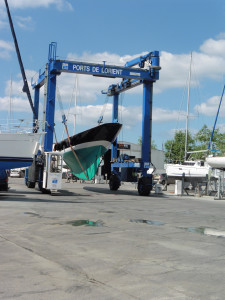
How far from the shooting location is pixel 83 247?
7.21m

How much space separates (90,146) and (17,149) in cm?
648

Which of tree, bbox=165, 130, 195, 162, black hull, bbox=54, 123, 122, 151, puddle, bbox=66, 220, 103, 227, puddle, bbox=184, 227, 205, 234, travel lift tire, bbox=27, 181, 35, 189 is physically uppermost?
tree, bbox=165, 130, 195, 162

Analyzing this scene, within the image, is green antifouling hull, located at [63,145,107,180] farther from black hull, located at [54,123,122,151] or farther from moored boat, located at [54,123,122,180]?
black hull, located at [54,123,122,151]

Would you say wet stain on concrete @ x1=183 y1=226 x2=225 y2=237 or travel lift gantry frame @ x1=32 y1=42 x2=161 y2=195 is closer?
wet stain on concrete @ x1=183 y1=226 x2=225 y2=237

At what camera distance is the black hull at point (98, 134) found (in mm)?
24797

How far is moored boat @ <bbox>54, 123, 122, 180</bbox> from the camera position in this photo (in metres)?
24.9

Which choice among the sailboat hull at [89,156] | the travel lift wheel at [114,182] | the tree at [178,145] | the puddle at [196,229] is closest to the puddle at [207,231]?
the puddle at [196,229]

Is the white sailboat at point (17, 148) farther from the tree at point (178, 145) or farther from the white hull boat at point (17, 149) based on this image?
the tree at point (178, 145)

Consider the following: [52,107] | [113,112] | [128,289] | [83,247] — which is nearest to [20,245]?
[83,247]

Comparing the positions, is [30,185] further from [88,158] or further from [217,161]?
[217,161]

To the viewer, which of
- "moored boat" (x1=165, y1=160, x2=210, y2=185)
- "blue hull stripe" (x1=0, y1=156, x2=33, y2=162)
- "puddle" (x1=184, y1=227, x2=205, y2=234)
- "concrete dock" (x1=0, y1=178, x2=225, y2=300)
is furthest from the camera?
"moored boat" (x1=165, y1=160, x2=210, y2=185)

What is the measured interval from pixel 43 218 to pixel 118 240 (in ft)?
12.6

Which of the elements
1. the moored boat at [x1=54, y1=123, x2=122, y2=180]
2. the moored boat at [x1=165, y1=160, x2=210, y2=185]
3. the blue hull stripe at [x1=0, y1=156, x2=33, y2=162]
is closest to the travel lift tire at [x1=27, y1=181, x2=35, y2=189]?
the moored boat at [x1=54, y1=123, x2=122, y2=180]

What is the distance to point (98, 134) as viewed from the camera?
24969mm
